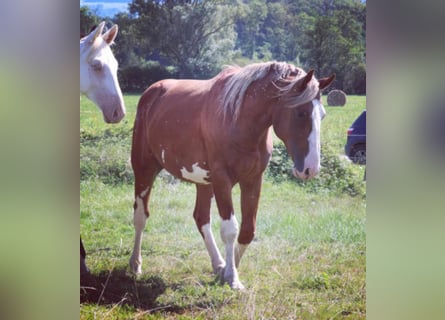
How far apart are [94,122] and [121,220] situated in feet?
2.10

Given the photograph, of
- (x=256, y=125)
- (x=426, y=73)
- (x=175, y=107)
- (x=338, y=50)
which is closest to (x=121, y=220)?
(x=175, y=107)

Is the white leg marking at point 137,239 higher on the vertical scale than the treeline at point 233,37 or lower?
lower

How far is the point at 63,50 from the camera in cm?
361

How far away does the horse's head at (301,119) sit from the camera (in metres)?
3.37

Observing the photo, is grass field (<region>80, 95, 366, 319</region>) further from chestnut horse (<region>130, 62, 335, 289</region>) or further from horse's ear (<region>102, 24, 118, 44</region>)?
horse's ear (<region>102, 24, 118, 44</region>)

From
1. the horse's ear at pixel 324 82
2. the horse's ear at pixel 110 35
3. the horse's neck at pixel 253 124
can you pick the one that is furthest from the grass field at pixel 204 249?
the horse's ear at pixel 110 35

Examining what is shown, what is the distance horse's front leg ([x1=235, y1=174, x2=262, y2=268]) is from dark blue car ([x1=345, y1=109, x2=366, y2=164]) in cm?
57

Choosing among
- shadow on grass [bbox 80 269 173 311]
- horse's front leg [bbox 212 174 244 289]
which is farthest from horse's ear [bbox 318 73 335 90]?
shadow on grass [bbox 80 269 173 311]

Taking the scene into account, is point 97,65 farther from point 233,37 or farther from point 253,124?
point 253,124

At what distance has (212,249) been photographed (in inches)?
139

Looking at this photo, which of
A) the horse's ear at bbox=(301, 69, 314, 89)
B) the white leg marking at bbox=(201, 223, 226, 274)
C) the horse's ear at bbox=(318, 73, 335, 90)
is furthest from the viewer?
the white leg marking at bbox=(201, 223, 226, 274)

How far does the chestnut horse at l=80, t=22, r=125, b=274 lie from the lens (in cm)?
356

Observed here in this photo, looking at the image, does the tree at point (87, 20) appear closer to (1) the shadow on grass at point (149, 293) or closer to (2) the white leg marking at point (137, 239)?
(2) the white leg marking at point (137, 239)

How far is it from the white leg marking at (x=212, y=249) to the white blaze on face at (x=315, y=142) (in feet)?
2.36
